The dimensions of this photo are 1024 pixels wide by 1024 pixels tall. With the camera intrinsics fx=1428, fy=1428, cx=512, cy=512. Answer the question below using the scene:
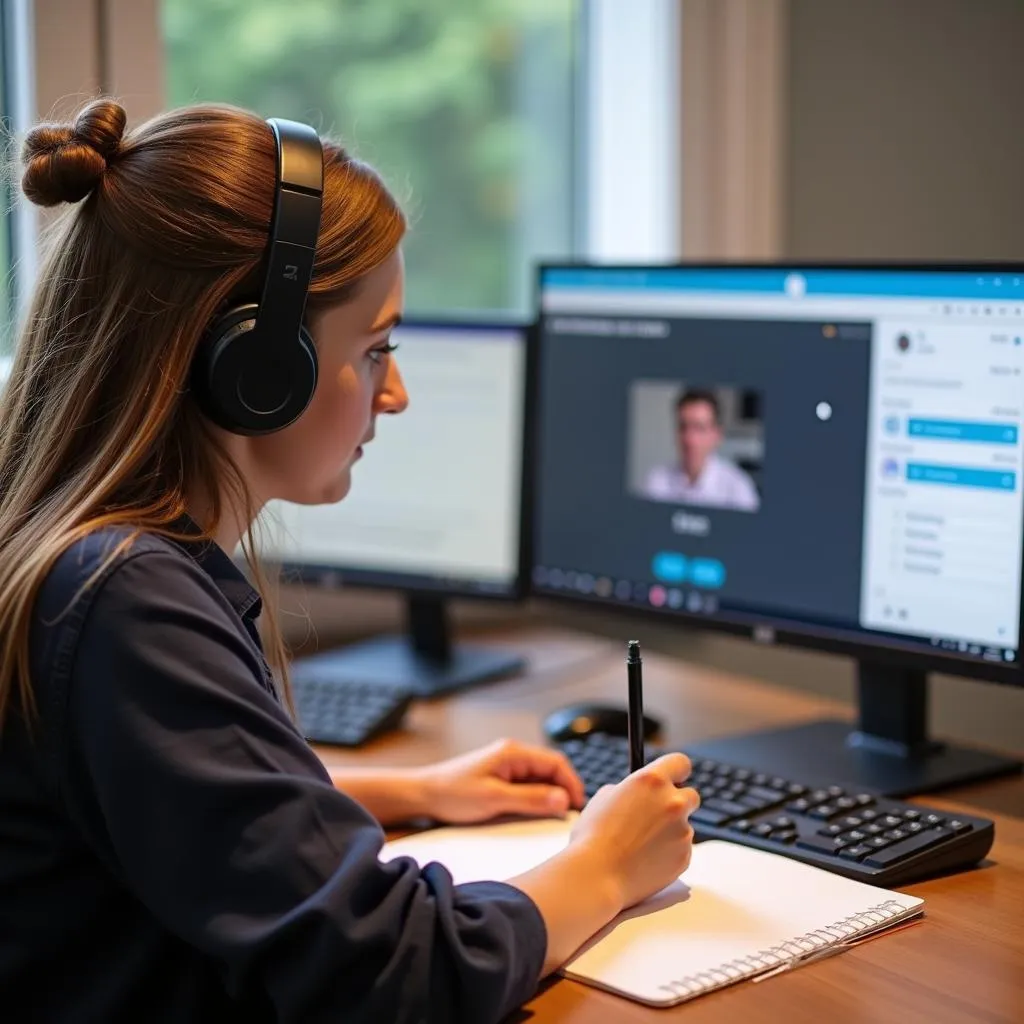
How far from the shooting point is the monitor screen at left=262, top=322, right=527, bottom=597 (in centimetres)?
159

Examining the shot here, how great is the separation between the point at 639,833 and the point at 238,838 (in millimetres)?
308

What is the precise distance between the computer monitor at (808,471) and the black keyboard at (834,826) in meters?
0.12

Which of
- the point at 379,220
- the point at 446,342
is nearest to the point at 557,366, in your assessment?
the point at 446,342

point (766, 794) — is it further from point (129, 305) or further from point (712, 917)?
point (129, 305)

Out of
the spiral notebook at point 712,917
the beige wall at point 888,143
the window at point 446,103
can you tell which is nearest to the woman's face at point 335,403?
the spiral notebook at point 712,917

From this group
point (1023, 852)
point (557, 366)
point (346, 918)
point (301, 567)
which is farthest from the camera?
point (301, 567)

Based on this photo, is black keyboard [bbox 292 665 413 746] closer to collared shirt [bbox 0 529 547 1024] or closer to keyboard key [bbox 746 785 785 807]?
keyboard key [bbox 746 785 785 807]

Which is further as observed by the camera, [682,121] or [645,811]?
[682,121]

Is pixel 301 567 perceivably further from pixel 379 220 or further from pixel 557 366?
pixel 379 220

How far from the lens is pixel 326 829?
788 mm

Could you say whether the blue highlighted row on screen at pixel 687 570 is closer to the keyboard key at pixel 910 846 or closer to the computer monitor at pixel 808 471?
the computer monitor at pixel 808 471

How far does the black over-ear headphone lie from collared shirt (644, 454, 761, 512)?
0.55 m

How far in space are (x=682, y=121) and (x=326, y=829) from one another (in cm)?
142

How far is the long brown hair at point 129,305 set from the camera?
908 mm
